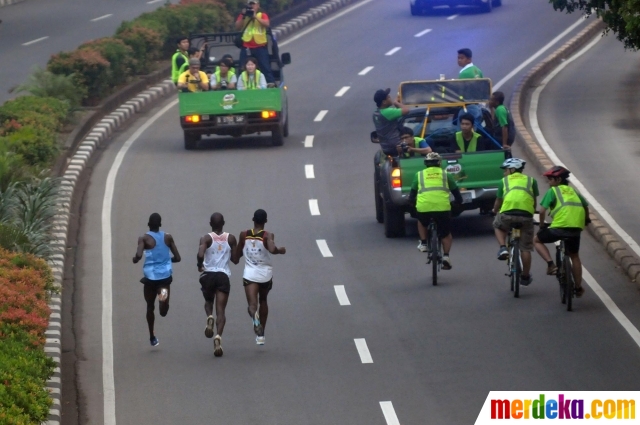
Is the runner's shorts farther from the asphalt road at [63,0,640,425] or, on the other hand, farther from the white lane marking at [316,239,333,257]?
the white lane marking at [316,239,333,257]

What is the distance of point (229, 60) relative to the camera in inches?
1071

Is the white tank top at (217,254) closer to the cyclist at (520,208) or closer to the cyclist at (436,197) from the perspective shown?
the cyclist at (436,197)

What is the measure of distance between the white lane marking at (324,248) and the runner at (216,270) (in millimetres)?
4599

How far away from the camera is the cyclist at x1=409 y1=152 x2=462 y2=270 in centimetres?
1733

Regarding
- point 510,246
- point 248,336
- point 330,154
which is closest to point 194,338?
point 248,336

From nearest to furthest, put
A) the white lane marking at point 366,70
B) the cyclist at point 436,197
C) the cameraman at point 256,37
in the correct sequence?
1. the cyclist at point 436,197
2. the cameraman at point 256,37
3. the white lane marking at point 366,70

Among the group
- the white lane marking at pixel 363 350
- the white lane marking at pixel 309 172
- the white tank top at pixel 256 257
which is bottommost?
the white lane marking at pixel 309 172

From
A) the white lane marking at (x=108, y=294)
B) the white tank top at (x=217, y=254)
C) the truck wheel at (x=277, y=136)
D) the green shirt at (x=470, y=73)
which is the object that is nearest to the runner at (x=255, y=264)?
the white tank top at (x=217, y=254)

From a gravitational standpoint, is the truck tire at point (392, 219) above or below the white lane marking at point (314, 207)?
above

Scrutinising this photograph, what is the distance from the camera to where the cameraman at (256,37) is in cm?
2800

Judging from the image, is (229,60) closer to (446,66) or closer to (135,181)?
(135,181)

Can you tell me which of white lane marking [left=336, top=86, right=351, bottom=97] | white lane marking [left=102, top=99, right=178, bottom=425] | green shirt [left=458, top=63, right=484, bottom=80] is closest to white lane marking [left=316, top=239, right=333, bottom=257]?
white lane marking [left=102, top=99, right=178, bottom=425]

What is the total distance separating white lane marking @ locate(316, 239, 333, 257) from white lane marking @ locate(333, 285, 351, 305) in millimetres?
1742

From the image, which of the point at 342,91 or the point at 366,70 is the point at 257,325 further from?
the point at 366,70
